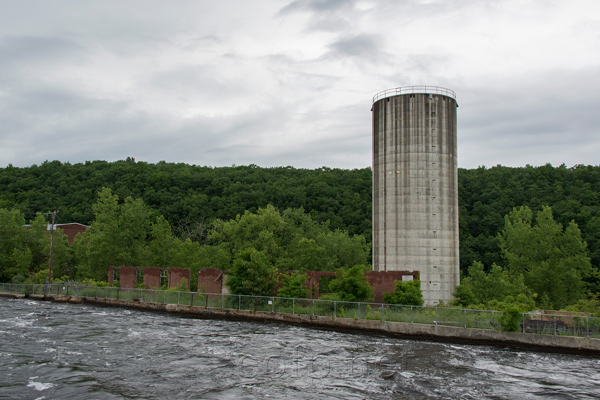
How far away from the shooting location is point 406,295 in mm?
40031

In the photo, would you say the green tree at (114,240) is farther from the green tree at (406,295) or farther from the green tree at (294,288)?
the green tree at (406,295)

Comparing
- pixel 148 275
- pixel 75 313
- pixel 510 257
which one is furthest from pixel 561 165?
pixel 75 313

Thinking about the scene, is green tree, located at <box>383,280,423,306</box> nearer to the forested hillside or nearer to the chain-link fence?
the chain-link fence

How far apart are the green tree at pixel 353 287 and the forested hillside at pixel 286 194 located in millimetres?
56539

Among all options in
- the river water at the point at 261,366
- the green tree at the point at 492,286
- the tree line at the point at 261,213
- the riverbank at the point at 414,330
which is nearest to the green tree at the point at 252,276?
the tree line at the point at 261,213

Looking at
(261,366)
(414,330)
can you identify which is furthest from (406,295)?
(261,366)

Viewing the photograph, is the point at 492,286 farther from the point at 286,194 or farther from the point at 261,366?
the point at 286,194

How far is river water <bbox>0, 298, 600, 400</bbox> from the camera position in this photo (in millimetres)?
19500

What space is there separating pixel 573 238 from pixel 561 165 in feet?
235

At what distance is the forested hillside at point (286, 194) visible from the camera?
95750 mm

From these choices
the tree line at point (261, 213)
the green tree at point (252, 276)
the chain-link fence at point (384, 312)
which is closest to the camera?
the chain-link fence at point (384, 312)

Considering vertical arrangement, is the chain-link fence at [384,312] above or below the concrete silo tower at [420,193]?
below

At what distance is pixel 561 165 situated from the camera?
411 ft

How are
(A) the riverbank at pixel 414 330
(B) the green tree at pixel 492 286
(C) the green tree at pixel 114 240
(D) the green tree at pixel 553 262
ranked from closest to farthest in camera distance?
(A) the riverbank at pixel 414 330, (B) the green tree at pixel 492 286, (D) the green tree at pixel 553 262, (C) the green tree at pixel 114 240
